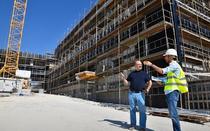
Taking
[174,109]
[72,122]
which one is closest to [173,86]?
[174,109]

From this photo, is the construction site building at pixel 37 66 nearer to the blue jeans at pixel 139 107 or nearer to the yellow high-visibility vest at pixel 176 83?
the blue jeans at pixel 139 107

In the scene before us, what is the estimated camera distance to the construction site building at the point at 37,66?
48.6m

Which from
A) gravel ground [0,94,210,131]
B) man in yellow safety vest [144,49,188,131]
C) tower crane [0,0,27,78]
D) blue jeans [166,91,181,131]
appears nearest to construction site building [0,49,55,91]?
tower crane [0,0,27,78]

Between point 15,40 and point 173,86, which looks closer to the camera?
point 173,86

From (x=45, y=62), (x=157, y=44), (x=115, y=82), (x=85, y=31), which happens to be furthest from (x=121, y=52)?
(x=45, y=62)

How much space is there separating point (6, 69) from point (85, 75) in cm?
1876

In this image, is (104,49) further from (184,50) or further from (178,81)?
(178,81)

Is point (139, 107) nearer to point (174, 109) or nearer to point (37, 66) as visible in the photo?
point (174, 109)

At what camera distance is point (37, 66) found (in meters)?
50.1

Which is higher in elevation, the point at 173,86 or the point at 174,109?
the point at 173,86

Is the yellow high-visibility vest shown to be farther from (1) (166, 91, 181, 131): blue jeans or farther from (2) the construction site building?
(2) the construction site building

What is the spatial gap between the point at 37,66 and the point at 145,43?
1569 inches

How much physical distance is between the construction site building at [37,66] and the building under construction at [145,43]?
2360 centimetres

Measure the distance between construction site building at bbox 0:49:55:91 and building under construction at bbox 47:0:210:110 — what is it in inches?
929
